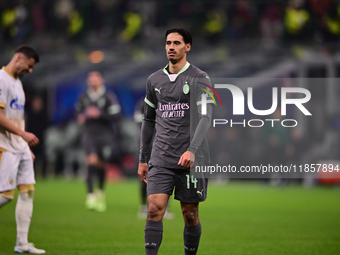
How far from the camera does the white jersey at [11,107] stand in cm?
610

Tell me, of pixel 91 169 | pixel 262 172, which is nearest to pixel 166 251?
pixel 262 172

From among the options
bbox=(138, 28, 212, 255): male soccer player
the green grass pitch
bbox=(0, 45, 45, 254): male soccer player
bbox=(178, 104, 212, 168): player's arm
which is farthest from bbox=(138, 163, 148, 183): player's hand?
bbox=(0, 45, 45, 254): male soccer player

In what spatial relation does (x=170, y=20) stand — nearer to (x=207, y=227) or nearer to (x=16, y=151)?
(x=207, y=227)

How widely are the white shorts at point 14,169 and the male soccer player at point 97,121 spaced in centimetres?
496

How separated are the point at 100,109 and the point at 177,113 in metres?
6.48

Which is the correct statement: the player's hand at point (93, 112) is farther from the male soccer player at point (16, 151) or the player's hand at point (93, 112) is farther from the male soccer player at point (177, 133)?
the male soccer player at point (177, 133)

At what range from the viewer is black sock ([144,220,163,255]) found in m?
4.87

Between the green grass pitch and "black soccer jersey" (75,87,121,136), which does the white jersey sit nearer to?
the green grass pitch

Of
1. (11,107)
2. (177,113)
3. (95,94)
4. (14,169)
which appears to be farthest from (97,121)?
(177,113)

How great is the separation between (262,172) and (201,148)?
3.65 ft

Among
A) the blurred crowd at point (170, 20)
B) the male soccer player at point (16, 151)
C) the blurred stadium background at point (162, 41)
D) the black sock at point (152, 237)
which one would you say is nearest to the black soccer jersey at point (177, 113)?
the black sock at point (152, 237)

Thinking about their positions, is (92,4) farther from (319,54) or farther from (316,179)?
(316,179)

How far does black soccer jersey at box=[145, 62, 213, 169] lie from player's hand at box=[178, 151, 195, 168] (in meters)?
0.15

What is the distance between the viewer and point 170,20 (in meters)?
22.1
